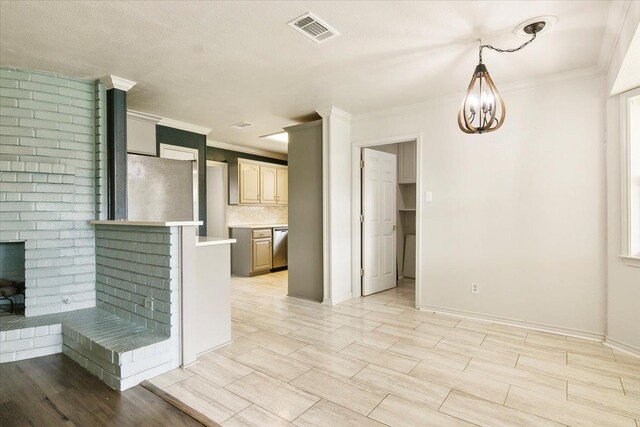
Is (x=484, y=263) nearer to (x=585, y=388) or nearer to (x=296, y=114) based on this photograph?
(x=585, y=388)

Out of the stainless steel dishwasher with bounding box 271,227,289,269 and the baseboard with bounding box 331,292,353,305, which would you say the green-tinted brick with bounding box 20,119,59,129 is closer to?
the baseboard with bounding box 331,292,353,305

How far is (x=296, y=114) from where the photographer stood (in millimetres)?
4566

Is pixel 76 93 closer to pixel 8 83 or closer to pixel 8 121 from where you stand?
pixel 8 83

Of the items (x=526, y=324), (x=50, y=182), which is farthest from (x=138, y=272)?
(x=526, y=324)

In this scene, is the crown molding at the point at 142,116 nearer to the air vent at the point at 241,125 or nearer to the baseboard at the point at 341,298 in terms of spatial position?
the air vent at the point at 241,125

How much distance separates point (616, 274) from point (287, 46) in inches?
134

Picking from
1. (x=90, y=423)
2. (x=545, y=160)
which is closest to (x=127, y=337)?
(x=90, y=423)

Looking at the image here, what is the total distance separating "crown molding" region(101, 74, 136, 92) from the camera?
3.30 meters

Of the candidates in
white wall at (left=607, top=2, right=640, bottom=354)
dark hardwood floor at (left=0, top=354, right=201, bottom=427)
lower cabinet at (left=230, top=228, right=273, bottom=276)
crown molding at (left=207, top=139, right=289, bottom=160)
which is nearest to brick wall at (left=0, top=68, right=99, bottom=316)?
dark hardwood floor at (left=0, top=354, right=201, bottom=427)

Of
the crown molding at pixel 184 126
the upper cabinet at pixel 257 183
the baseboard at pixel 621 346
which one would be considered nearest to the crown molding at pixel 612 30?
the baseboard at pixel 621 346

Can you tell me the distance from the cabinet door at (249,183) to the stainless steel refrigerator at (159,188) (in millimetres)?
2153

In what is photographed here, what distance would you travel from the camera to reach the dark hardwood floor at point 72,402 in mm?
1963

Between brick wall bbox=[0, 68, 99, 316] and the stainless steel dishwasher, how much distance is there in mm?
3571

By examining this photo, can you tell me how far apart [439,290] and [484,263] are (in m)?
0.61
